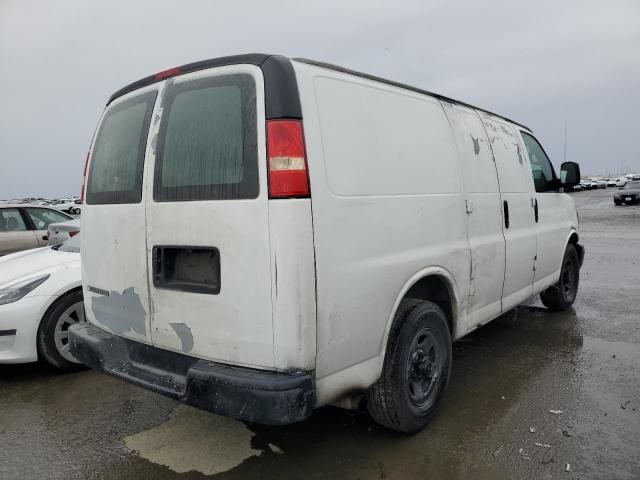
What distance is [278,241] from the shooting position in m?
2.22

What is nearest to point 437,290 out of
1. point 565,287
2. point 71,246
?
point 565,287

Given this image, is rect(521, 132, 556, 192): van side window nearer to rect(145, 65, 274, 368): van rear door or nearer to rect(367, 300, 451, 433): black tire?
rect(367, 300, 451, 433): black tire

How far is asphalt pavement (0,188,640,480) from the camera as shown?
107 inches

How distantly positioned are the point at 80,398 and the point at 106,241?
154cm

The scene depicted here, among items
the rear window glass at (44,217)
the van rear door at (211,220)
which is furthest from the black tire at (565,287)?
the rear window glass at (44,217)

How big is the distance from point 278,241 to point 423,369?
1.44 metres

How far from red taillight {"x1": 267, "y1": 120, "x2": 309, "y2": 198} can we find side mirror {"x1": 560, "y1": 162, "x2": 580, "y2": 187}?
4.12 meters

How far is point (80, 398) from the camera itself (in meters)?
3.76

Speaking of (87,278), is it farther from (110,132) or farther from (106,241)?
(110,132)

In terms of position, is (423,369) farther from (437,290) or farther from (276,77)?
(276,77)

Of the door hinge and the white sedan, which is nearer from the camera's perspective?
the door hinge

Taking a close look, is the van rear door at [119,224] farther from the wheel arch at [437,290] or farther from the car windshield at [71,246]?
the car windshield at [71,246]

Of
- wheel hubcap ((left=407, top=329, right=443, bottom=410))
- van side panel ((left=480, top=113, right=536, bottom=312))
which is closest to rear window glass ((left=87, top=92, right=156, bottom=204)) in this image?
wheel hubcap ((left=407, top=329, right=443, bottom=410))

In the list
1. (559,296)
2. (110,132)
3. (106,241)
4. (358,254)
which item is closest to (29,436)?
(106,241)
